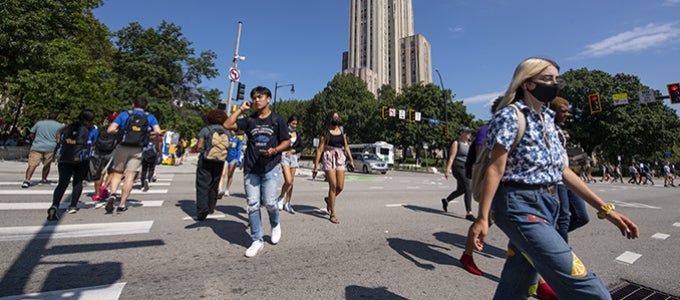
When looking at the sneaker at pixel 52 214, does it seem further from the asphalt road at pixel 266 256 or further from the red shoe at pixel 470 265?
the red shoe at pixel 470 265

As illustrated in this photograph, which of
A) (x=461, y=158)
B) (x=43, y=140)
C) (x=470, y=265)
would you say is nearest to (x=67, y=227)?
(x=43, y=140)

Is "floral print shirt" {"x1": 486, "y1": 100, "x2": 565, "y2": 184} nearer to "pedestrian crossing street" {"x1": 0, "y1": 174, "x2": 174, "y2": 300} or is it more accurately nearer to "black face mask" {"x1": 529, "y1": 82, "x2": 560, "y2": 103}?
"black face mask" {"x1": 529, "y1": 82, "x2": 560, "y2": 103}

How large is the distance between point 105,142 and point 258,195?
475cm

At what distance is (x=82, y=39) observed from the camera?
2112 centimetres

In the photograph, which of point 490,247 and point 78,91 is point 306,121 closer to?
point 78,91

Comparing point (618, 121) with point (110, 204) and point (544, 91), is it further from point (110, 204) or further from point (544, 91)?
point (110, 204)

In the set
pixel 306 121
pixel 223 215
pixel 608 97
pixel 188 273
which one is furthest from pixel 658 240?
pixel 306 121

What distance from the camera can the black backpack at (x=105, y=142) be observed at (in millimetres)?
6562

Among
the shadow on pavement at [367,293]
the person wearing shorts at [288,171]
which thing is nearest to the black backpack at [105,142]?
the person wearing shorts at [288,171]

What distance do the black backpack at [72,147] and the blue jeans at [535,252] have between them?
19.9 feet

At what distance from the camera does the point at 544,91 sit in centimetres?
189

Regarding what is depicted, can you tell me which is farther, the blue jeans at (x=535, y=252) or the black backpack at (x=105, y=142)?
the black backpack at (x=105, y=142)

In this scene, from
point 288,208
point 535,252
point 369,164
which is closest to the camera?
point 535,252

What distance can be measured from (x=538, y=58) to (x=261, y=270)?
283 centimetres
